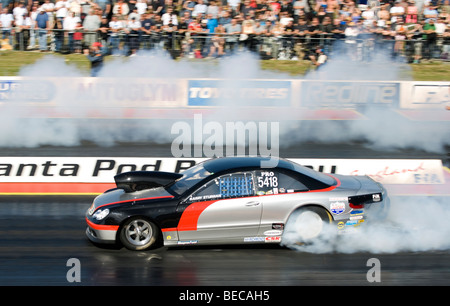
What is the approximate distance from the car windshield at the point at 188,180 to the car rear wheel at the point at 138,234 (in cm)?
54

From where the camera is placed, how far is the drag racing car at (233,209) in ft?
21.7

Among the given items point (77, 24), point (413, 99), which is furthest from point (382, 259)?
point (77, 24)

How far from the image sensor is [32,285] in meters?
5.97

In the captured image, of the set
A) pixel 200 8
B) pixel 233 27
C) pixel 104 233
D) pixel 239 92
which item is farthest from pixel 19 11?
pixel 104 233

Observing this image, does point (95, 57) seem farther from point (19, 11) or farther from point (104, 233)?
point (104, 233)

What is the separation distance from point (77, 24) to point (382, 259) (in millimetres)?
12740

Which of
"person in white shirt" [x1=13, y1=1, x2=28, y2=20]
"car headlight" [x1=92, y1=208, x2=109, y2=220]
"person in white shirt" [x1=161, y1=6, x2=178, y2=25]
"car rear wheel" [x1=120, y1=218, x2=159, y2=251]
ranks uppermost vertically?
"person in white shirt" [x1=13, y1=1, x2=28, y2=20]

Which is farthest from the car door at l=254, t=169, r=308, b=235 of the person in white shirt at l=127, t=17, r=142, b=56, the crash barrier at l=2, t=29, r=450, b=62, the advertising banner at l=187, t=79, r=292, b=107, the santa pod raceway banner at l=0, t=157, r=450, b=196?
the person in white shirt at l=127, t=17, r=142, b=56

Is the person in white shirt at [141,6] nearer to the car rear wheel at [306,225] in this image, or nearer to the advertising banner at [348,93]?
the advertising banner at [348,93]

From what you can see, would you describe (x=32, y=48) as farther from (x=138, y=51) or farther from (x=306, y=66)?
(x=306, y=66)

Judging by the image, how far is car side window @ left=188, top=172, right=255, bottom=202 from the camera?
6699mm

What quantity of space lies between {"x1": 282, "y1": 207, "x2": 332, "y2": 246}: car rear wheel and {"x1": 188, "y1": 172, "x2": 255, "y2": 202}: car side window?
0.62m

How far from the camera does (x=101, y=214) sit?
673 centimetres

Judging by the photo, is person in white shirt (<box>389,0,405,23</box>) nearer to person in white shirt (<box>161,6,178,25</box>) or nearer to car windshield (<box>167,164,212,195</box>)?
person in white shirt (<box>161,6,178,25</box>)
